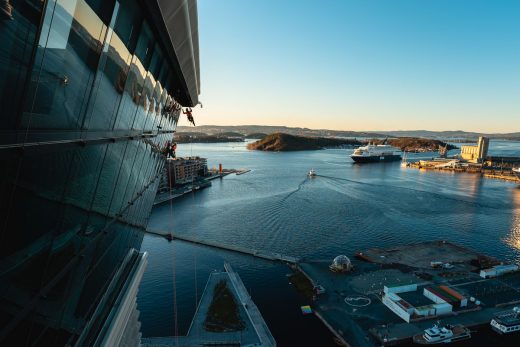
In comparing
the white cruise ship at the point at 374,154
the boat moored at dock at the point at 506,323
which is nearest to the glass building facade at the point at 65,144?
the boat moored at dock at the point at 506,323

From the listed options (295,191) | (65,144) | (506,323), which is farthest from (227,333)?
(295,191)

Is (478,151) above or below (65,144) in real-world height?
above

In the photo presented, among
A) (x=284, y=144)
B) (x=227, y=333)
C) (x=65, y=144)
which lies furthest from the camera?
(x=284, y=144)

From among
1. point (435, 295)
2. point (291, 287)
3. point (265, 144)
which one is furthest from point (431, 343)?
point (265, 144)

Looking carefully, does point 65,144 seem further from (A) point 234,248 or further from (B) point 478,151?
(B) point 478,151

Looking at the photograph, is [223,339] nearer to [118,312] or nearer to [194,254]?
[194,254]

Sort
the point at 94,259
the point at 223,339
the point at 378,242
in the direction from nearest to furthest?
the point at 94,259, the point at 223,339, the point at 378,242

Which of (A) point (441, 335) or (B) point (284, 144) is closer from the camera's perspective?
(A) point (441, 335)
